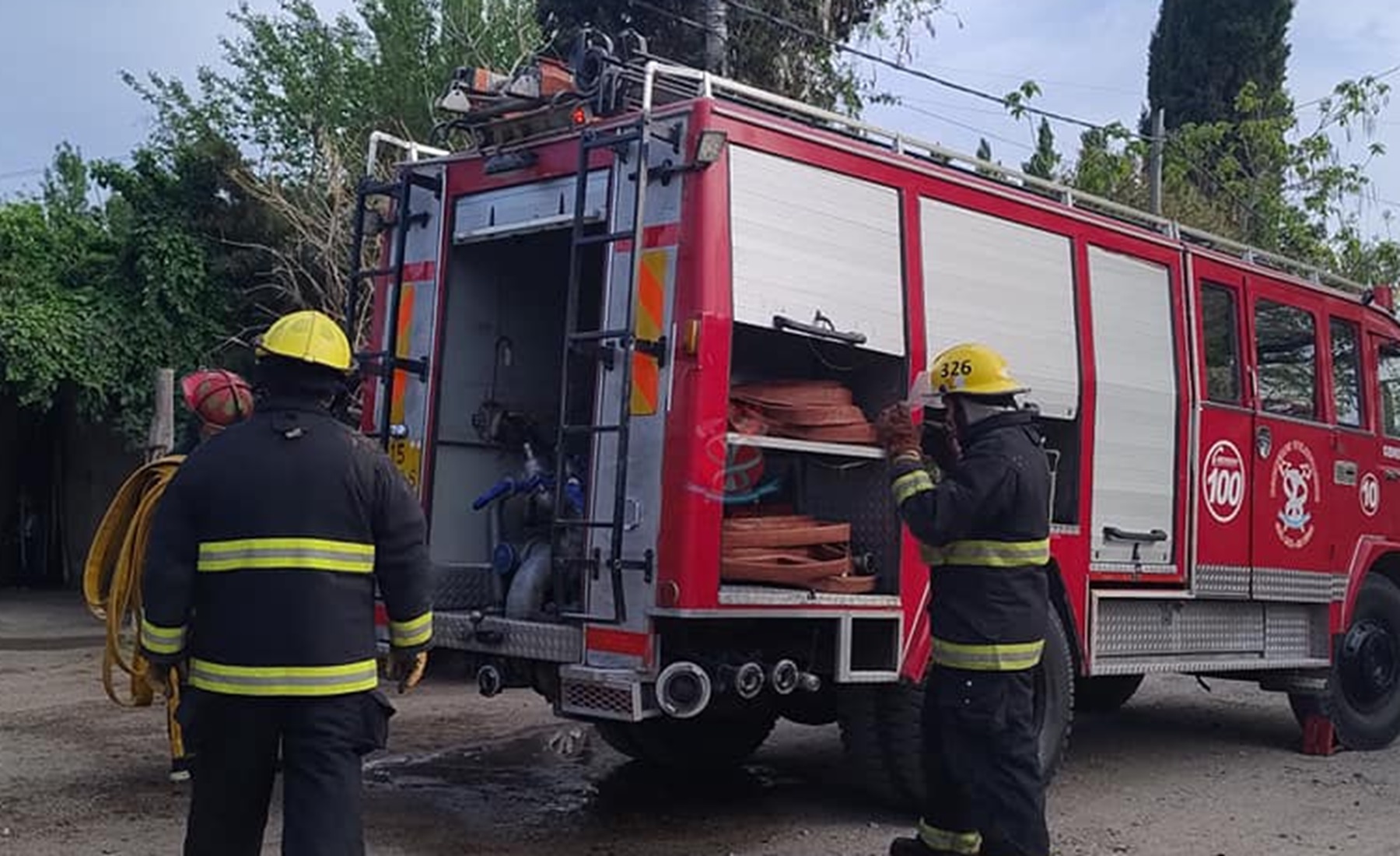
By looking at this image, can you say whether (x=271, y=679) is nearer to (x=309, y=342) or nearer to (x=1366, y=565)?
(x=309, y=342)

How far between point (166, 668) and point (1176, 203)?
18.0 m

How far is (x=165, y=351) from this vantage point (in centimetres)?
1406

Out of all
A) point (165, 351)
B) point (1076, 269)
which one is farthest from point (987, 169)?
point (165, 351)

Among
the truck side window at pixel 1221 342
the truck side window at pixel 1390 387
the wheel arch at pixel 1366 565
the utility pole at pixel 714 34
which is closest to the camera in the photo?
the truck side window at pixel 1221 342

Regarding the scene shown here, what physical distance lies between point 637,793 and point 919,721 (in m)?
1.68

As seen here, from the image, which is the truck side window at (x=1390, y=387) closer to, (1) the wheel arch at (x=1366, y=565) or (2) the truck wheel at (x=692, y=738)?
(1) the wheel arch at (x=1366, y=565)

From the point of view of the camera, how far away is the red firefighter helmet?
6.13 metres

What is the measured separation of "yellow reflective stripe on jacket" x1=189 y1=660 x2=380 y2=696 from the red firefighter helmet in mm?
2563

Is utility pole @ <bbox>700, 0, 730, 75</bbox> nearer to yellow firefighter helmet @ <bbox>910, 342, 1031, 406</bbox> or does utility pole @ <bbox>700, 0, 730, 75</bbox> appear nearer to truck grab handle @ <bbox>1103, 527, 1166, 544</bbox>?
truck grab handle @ <bbox>1103, 527, 1166, 544</bbox>

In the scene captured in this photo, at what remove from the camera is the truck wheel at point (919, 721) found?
5.88m

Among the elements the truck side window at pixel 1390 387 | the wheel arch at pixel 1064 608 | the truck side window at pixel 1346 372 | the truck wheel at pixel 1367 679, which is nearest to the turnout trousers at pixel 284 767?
the wheel arch at pixel 1064 608

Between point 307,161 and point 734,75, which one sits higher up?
point 734,75

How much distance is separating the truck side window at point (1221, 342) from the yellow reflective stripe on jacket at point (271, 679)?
5.39 meters

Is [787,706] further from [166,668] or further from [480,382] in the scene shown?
[166,668]
